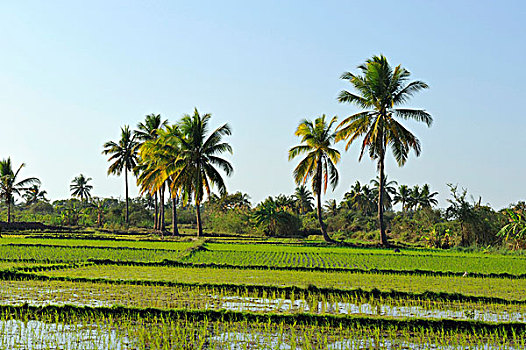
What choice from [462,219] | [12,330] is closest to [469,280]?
[12,330]

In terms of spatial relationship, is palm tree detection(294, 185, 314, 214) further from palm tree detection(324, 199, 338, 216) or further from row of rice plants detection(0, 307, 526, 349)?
row of rice plants detection(0, 307, 526, 349)

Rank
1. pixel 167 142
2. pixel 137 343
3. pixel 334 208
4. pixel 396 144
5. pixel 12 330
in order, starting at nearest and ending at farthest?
pixel 137 343 → pixel 12 330 → pixel 396 144 → pixel 167 142 → pixel 334 208

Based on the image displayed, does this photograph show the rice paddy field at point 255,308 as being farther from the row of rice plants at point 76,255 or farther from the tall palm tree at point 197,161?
the tall palm tree at point 197,161

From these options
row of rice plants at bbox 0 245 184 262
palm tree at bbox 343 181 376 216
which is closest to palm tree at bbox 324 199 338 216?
palm tree at bbox 343 181 376 216

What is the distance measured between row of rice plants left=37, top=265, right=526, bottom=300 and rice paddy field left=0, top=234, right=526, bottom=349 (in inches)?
0.8

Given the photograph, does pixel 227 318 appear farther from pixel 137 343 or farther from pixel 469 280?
pixel 469 280

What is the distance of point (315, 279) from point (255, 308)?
331cm

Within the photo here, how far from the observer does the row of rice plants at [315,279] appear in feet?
30.6

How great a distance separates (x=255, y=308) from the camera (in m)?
7.31

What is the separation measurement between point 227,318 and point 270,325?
0.56 m

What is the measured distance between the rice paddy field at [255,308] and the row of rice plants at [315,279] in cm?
2

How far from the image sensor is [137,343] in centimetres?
538

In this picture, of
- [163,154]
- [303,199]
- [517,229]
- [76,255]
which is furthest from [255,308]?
[303,199]

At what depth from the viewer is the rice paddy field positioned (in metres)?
5.62
